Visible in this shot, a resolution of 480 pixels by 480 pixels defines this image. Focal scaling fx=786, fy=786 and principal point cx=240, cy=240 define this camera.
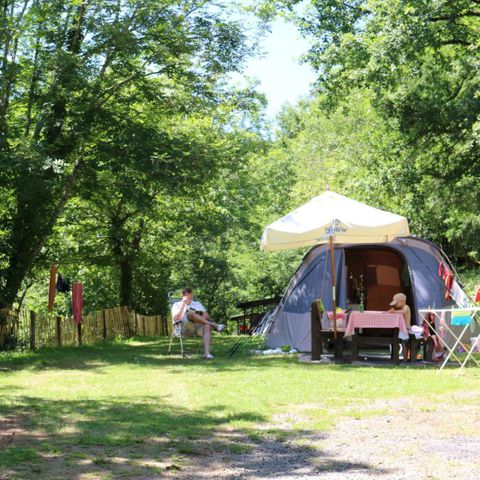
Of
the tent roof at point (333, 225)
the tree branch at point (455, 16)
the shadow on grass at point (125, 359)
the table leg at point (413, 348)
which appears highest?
the tree branch at point (455, 16)

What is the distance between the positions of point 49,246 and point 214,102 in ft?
21.0

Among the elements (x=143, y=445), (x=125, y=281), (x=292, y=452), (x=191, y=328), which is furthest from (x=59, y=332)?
(x=292, y=452)

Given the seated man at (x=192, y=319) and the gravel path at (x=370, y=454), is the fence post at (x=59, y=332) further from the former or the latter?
the gravel path at (x=370, y=454)

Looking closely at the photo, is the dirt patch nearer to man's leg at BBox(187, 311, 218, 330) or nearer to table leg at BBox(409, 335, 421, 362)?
table leg at BBox(409, 335, 421, 362)

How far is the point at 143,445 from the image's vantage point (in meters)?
5.07

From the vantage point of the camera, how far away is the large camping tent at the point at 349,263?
10.5 m

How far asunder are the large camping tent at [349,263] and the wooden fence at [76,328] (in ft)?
13.9

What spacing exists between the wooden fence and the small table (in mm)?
6088

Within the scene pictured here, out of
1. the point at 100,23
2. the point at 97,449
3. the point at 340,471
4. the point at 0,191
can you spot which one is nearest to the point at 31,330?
the point at 0,191

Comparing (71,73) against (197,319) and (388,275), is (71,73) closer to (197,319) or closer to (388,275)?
(197,319)

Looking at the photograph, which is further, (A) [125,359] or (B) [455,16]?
(B) [455,16]

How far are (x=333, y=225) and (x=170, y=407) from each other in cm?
451

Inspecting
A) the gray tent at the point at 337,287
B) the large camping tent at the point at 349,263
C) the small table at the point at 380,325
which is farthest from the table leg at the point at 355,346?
the gray tent at the point at 337,287

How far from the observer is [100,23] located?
1366 centimetres
